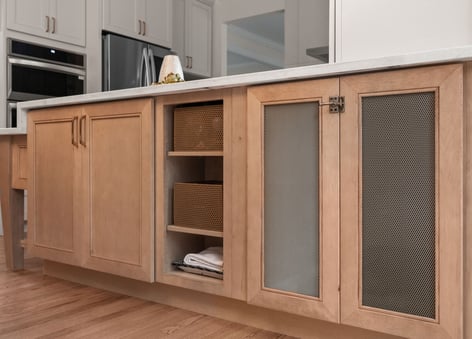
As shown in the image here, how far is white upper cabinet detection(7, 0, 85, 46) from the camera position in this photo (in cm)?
379

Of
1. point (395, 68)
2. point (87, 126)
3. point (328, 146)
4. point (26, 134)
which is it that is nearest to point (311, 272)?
point (328, 146)

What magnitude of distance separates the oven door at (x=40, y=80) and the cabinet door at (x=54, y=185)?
1.59 m

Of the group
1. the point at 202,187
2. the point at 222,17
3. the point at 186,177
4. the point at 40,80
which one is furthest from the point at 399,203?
the point at 222,17

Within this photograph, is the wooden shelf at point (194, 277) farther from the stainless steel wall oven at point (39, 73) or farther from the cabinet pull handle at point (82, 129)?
the stainless steel wall oven at point (39, 73)

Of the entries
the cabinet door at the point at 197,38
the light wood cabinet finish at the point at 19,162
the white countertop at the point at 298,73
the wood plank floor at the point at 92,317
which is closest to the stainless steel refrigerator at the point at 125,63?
the cabinet door at the point at 197,38

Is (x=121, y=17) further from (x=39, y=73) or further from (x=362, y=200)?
(x=362, y=200)

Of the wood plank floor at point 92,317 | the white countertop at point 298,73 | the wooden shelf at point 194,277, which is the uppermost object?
the white countertop at point 298,73

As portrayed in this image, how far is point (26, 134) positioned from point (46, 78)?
1694 mm

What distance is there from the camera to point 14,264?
8.57ft

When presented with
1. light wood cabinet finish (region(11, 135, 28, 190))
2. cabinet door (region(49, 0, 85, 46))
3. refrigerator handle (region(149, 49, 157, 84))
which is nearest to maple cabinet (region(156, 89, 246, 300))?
light wood cabinet finish (region(11, 135, 28, 190))

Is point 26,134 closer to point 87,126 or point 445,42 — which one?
point 87,126

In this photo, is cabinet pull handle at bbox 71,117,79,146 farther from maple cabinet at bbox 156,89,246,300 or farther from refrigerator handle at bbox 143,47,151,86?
refrigerator handle at bbox 143,47,151,86

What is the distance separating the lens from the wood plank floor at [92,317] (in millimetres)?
1675

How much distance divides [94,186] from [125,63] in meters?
2.59
